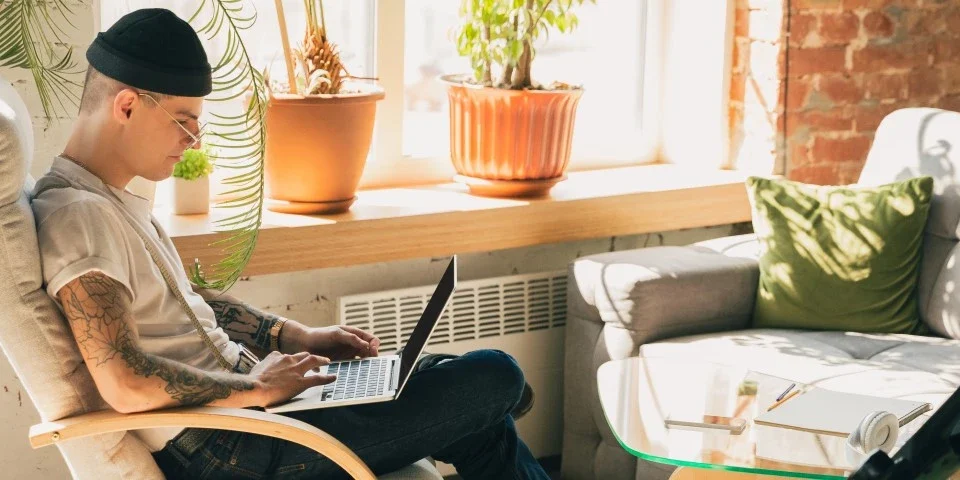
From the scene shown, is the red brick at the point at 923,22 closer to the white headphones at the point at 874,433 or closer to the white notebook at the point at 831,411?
the white notebook at the point at 831,411

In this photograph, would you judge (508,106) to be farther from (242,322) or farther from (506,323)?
(242,322)

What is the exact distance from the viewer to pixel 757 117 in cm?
368

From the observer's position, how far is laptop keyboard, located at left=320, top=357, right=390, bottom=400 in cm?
206

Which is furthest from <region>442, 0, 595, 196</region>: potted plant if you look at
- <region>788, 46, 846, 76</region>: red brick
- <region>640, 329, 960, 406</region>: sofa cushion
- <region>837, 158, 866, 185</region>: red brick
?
<region>837, 158, 866, 185</region>: red brick

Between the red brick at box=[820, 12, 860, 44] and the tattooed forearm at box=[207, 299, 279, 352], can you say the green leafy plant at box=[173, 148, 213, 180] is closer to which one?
A: the tattooed forearm at box=[207, 299, 279, 352]

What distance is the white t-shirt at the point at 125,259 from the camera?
1826 millimetres

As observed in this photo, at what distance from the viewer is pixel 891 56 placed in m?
3.72

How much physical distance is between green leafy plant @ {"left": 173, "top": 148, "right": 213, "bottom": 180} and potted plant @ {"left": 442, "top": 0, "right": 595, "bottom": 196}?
76cm

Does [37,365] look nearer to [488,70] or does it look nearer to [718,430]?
[718,430]

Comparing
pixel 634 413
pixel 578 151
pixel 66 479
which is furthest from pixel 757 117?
pixel 66 479

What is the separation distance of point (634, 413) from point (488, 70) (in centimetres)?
138

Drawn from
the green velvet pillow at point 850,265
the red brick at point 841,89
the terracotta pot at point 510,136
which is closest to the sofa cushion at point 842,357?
the green velvet pillow at point 850,265

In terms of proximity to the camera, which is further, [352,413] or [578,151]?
[578,151]

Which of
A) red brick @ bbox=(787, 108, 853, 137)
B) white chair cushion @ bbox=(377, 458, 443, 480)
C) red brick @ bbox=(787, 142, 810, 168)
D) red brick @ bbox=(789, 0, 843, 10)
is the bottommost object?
white chair cushion @ bbox=(377, 458, 443, 480)
